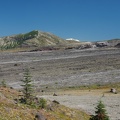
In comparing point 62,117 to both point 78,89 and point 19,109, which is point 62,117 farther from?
point 78,89

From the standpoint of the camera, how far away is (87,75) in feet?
250

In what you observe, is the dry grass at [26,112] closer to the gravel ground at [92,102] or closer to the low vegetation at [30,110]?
the low vegetation at [30,110]

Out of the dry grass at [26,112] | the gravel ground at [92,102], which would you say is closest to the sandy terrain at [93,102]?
the gravel ground at [92,102]

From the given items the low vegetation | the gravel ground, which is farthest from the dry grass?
the gravel ground

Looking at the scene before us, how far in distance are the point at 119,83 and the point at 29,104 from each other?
36.0 m

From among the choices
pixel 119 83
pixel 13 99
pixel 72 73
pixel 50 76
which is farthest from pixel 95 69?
pixel 13 99

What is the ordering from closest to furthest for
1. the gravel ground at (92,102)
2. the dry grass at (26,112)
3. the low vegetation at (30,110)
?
the dry grass at (26,112) → the low vegetation at (30,110) → the gravel ground at (92,102)

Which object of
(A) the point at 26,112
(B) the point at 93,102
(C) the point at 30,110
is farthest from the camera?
(B) the point at 93,102

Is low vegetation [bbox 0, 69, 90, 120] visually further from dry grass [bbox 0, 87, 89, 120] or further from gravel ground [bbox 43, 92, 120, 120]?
gravel ground [bbox 43, 92, 120, 120]

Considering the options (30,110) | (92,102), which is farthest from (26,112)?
(92,102)

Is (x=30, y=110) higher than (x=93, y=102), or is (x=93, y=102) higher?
(x=30, y=110)

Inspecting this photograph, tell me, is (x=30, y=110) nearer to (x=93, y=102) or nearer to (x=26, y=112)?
(x=26, y=112)

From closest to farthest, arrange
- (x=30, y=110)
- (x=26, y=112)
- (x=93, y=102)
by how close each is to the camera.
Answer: (x=26, y=112)
(x=30, y=110)
(x=93, y=102)

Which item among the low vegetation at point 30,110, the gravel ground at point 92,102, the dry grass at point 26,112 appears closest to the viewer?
the dry grass at point 26,112
